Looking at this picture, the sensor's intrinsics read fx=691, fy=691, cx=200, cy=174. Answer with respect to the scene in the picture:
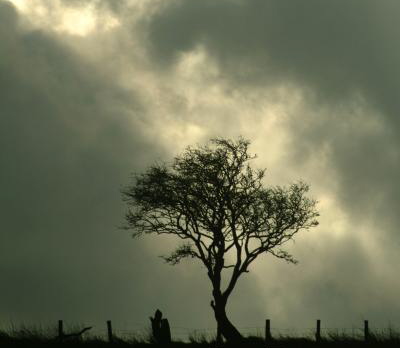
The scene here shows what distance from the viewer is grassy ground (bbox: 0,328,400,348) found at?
40750 mm

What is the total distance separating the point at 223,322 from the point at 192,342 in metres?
8.18

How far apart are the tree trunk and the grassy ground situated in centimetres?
461

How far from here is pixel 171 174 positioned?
180 feet

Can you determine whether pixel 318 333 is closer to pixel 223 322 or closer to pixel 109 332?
pixel 223 322

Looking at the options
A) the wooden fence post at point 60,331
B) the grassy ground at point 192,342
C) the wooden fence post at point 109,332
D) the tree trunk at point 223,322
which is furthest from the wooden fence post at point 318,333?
the wooden fence post at point 60,331

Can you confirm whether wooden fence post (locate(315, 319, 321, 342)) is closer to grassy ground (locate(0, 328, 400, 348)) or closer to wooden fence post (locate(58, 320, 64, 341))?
grassy ground (locate(0, 328, 400, 348))

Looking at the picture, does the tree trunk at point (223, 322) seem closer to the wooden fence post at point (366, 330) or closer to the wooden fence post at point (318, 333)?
the wooden fence post at point (318, 333)

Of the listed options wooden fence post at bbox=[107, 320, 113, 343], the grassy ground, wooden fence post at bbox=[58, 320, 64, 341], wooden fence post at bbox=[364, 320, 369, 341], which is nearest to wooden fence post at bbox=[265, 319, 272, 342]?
the grassy ground

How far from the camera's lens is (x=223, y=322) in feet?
173

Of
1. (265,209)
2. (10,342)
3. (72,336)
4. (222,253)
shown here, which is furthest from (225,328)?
(10,342)

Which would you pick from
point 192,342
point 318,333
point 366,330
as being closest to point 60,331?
point 192,342

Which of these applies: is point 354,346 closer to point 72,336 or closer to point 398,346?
point 398,346

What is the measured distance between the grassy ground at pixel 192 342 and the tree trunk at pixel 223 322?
461 cm

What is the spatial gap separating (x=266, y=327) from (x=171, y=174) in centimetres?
1543
